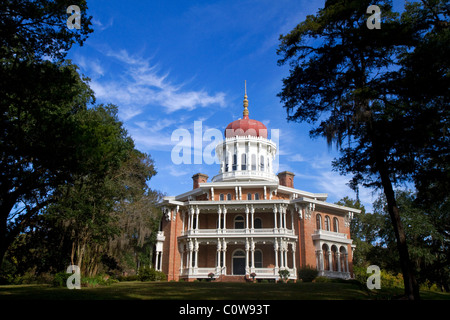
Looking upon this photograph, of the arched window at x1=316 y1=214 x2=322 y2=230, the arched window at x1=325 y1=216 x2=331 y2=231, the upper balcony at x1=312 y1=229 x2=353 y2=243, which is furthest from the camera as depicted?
the arched window at x1=325 y1=216 x2=331 y2=231

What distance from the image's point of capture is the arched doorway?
42062mm

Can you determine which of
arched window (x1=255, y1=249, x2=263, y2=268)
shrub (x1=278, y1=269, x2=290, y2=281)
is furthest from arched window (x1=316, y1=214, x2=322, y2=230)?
shrub (x1=278, y1=269, x2=290, y2=281)

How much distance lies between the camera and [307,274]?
1420 inches

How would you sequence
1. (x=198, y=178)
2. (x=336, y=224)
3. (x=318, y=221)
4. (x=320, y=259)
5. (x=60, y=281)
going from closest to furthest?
(x=60, y=281) → (x=320, y=259) → (x=318, y=221) → (x=336, y=224) → (x=198, y=178)

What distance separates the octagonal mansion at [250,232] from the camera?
1570 inches

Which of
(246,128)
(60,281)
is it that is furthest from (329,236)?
(60,281)

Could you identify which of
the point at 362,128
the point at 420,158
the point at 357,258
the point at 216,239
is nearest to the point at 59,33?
the point at 362,128

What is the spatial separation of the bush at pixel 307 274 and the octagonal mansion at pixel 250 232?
6.72 feet

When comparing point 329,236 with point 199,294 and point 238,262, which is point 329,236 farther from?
point 199,294

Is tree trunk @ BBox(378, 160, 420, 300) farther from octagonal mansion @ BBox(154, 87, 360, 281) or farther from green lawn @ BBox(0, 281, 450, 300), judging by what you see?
octagonal mansion @ BBox(154, 87, 360, 281)

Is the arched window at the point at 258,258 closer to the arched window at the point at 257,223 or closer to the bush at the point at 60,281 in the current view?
the arched window at the point at 257,223

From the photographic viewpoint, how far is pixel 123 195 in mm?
29922

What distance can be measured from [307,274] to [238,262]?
9143 mm
